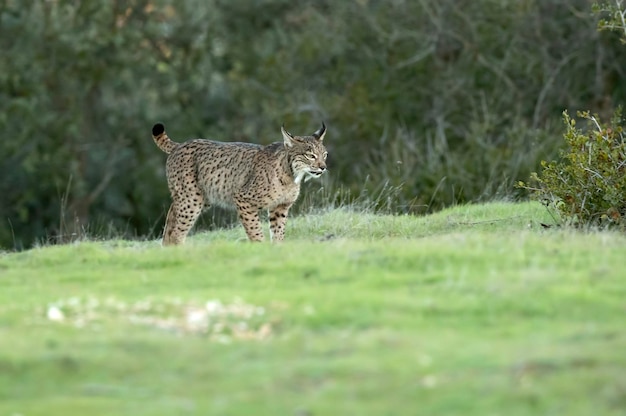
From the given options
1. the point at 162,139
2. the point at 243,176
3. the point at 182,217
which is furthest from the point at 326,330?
the point at 162,139

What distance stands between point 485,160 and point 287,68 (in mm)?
11950

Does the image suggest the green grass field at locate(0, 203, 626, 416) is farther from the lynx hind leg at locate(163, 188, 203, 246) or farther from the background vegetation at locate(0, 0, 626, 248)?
the background vegetation at locate(0, 0, 626, 248)

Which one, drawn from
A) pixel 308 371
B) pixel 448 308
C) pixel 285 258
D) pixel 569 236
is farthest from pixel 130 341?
pixel 569 236

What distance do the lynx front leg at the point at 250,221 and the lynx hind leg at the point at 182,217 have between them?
95 cm

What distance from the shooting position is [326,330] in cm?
895

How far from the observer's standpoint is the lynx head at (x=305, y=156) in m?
15.8

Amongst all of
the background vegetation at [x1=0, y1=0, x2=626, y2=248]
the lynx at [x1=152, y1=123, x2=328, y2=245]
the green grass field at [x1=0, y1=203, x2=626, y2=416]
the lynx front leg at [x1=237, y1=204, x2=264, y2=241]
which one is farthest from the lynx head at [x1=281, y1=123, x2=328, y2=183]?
the background vegetation at [x1=0, y1=0, x2=626, y2=248]

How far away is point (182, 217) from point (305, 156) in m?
1.94

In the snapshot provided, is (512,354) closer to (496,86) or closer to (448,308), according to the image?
(448,308)

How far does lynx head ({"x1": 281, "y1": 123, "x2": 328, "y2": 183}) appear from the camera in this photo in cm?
1583

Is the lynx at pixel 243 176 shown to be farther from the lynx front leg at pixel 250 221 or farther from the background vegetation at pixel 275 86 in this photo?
the background vegetation at pixel 275 86

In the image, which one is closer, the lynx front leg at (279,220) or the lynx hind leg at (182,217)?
the lynx front leg at (279,220)

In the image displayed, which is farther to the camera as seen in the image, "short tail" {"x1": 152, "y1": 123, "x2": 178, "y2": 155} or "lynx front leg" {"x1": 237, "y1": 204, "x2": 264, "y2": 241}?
"short tail" {"x1": 152, "y1": 123, "x2": 178, "y2": 155}

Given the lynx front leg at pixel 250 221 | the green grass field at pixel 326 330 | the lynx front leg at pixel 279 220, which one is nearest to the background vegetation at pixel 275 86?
the lynx front leg at pixel 279 220
